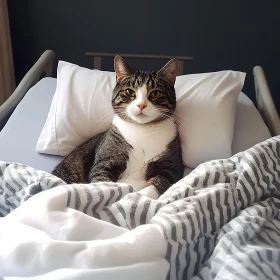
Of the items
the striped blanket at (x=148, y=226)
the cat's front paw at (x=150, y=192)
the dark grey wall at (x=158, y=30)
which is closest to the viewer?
the striped blanket at (x=148, y=226)

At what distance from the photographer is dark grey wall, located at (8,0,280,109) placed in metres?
2.17

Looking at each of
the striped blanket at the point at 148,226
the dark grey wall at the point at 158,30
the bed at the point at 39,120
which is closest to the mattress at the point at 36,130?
the bed at the point at 39,120

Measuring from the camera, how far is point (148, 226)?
2.54 ft

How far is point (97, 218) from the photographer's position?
2.90ft

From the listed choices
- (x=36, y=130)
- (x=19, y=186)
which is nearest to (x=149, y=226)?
(x=19, y=186)

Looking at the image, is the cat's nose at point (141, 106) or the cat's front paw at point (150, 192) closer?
the cat's front paw at point (150, 192)

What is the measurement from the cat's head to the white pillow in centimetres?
10

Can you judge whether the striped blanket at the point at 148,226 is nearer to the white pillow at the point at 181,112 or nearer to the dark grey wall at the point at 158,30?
the white pillow at the point at 181,112

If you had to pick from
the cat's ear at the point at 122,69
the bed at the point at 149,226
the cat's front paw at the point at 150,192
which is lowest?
the cat's front paw at the point at 150,192

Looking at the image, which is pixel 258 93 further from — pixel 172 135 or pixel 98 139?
pixel 98 139

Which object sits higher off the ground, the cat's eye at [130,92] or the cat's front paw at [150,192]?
the cat's eye at [130,92]

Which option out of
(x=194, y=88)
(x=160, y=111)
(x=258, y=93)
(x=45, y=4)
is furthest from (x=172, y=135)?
(x=45, y=4)

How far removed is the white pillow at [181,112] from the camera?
4.53 feet

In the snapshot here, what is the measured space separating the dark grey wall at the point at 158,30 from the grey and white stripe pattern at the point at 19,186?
1.42 metres
